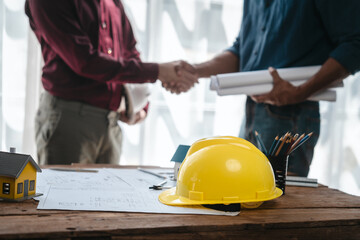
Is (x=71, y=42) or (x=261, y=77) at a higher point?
(x=71, y=42)

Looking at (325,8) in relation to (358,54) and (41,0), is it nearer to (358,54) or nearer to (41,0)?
(358,54)

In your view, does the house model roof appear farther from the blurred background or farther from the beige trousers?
the blurred background

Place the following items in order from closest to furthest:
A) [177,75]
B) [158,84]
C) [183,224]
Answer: [183,224] → [177,75] → [158,84]

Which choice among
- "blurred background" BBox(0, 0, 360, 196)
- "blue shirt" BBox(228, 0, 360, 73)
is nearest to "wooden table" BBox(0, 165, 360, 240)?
"blue shirt" BBox(228, 0, 360, 73)

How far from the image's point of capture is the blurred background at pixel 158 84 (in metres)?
2.24

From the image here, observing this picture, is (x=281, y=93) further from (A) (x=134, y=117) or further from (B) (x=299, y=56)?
(A) (x=134, y=117)

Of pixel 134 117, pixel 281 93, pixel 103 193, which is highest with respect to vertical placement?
pixel 281 93

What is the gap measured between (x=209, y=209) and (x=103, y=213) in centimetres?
20

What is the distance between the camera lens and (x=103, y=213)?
0.63 m

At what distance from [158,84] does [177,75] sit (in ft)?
2.26

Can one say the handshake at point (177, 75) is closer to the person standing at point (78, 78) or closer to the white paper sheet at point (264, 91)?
the person standing at point (78, 78)

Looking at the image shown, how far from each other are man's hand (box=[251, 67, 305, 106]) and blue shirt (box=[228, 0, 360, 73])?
0.10 metres

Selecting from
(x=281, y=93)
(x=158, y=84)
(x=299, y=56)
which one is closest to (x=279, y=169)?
(x=281, y=93)

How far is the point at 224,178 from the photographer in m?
0.67
